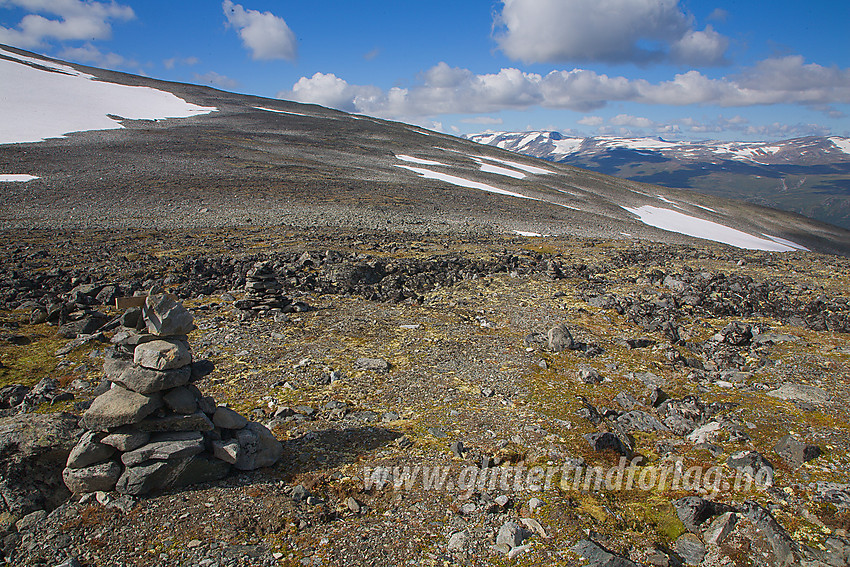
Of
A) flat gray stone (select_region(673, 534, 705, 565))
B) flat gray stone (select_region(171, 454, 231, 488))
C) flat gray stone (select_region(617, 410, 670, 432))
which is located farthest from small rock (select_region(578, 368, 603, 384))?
flat gray stone (select_region(171, 454, 231, 488))

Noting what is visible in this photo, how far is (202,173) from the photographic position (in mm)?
41438

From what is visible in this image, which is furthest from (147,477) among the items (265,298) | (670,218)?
(670,218)

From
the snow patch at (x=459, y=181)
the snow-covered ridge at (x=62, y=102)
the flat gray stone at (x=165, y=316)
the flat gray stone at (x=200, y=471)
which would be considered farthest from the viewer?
the snow-covered ridge at (x=62, y=102)

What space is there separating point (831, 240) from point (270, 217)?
A: 76914mm

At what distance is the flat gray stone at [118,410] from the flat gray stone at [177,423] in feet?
0.44

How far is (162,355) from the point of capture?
232 inches

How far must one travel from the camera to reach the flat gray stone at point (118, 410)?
5.63 m

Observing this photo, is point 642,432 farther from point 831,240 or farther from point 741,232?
point 831,240

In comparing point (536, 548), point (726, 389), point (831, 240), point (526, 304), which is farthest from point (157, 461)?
point (831, 240)

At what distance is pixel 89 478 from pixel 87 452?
31 cm

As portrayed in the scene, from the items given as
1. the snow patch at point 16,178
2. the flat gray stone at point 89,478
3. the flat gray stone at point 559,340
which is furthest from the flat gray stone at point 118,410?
the snow patch at point 16,178

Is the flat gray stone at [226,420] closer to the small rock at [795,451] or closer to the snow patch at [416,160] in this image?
Answer: the small rock at [795,451]

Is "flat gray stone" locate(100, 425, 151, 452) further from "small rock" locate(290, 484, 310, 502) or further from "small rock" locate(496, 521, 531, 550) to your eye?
"small rock" locate(496, 521, 531, 550)

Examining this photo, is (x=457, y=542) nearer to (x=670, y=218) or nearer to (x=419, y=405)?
(x=419, y=405)
